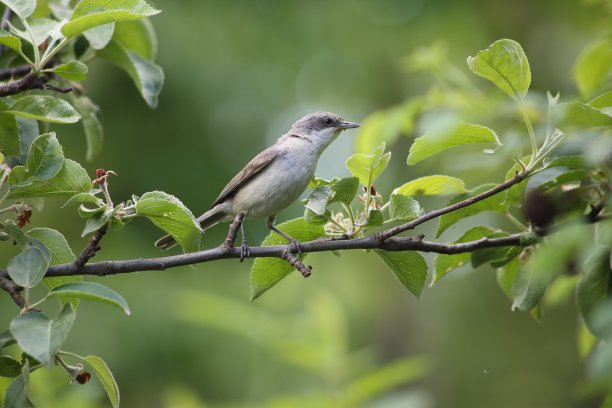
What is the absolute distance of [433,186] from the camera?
2783 millimetres

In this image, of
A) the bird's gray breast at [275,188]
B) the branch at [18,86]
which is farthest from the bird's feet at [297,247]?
the bird's gray breast at [275,188]

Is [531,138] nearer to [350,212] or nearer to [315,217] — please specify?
[350,212]

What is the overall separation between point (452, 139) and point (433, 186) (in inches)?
10.7

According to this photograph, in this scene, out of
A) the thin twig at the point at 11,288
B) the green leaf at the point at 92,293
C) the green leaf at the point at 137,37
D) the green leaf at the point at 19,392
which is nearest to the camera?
the green leaf at the point at 92,293

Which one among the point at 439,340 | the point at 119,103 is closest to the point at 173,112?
the point at 119,103

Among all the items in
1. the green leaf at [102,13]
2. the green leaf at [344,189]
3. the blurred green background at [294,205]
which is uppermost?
the green leaf at [102,13]

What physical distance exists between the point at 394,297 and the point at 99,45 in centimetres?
843

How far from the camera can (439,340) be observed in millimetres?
11055

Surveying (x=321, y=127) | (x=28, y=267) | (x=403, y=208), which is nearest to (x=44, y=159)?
(x=28, y=267)

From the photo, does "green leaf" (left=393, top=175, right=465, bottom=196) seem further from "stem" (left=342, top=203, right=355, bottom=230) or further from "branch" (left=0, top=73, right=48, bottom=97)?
"branch" (left=0, top=73, right=48, bottom=97)

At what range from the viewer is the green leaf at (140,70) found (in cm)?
325

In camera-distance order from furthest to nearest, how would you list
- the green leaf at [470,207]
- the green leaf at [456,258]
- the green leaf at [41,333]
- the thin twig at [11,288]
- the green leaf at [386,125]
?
the green leaf at [386,125] → the green leaf at [456,258] → the green leaf at [470,207] → the thin twig at [11,288] → the green leaf at [41,333]

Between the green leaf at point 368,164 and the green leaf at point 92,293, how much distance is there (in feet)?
3.06

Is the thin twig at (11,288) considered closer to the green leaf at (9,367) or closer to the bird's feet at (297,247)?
the green leaf at (9,367)
